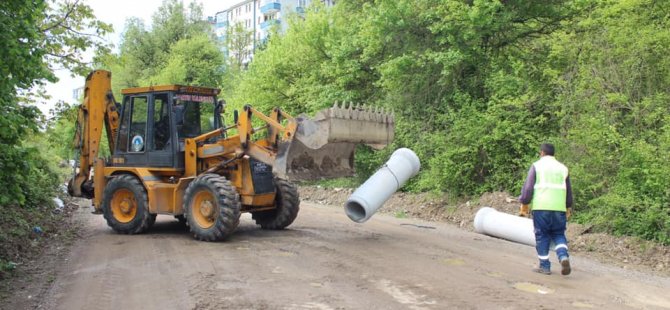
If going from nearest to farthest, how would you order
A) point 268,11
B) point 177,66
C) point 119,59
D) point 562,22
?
point 119,59
point 562,22
point 177,66
point 268,11

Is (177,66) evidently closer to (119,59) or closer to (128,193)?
(119,59)

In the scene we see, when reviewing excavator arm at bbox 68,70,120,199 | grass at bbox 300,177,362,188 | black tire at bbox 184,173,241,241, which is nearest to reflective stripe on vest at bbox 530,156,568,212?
black tire at bbox 184,173,241,241

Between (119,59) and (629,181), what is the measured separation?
1161 centimetres

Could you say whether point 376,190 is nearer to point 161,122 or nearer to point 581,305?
point 161,122

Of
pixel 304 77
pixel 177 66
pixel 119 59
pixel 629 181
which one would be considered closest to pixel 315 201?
pixel 304 77

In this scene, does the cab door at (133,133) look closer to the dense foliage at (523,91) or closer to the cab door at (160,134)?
the cab door at (160,134)

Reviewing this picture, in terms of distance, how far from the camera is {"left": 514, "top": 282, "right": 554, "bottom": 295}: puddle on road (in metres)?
6.70

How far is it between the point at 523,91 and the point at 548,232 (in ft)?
25.1

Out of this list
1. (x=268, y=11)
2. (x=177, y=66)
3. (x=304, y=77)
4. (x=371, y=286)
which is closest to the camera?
(x=371, y=286)

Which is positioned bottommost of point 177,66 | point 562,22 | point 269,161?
point 269,161

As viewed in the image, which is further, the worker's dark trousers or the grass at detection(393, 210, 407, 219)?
the grass at detection(393, 210, 407, 219)

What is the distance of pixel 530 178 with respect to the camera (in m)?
7.94

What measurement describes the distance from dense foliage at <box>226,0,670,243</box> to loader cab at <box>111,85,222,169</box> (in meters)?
6.29

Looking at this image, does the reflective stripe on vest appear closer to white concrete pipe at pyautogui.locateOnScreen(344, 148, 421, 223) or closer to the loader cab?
white concrete pipe at pyautogui.locateOnScreen(344, 148, 421, 223)
